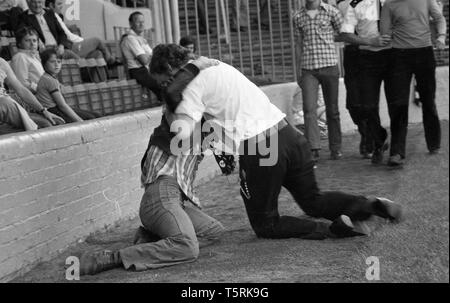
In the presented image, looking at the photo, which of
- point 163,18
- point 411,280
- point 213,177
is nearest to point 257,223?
point 411,280

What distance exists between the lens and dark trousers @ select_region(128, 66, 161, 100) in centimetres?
970

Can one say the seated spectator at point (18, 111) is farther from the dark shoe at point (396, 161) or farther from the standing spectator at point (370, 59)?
the standing spectator at point (370, 59)

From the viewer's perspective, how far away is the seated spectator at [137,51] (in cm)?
984

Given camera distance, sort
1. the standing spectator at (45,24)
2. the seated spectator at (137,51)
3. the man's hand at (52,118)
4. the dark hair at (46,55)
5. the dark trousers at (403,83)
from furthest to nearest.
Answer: the seated spectator at (137,51), the dark trousers at (403,83), the standing spectator at (45,24), the dark hair at (46,55), the man's hand at (52,118)

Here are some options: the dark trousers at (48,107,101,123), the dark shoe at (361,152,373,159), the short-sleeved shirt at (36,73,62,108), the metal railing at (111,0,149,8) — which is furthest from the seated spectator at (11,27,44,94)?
the dark shoe at (361,152,373,159)

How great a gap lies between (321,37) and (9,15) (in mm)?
3582

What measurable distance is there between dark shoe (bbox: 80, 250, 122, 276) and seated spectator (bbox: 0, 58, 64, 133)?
1.42m

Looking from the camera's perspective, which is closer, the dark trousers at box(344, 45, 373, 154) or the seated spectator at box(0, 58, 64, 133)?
the seated spectator at box(0, 58, 64, 133)

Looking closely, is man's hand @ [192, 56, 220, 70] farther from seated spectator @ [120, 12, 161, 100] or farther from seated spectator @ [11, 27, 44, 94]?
seated spectator @ [120, 12, 161, 100]

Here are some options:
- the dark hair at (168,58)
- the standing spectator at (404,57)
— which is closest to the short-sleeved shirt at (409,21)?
the standing spectator at (404,57)

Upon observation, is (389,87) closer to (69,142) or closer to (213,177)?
(213,177)

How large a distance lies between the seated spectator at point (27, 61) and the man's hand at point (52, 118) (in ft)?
2.33

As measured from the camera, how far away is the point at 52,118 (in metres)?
7.38

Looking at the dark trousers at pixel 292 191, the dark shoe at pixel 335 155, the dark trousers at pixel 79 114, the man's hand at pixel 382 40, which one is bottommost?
the dark shoe at pixel 335 155
